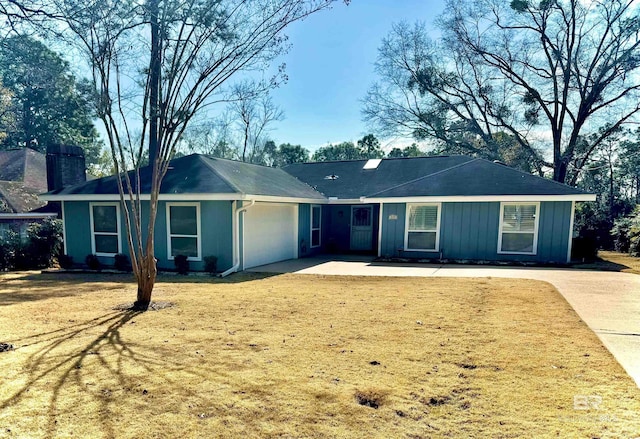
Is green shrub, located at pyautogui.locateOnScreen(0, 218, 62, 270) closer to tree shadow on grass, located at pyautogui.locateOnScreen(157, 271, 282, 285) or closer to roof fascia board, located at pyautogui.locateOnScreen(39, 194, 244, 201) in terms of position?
roof fascia board, located at pyautogui.locateOnScreen(39, 194, 244, 201)

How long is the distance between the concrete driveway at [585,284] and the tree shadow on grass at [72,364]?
463cm

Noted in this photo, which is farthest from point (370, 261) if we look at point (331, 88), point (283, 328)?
point (331, 88)

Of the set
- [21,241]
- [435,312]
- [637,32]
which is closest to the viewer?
[435,312]

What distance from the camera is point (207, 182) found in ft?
34.3

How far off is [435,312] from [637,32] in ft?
72.2

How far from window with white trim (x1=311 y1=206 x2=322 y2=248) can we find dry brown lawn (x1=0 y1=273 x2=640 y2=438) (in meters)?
7.77

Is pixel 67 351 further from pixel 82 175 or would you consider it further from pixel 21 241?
pixel 82 175

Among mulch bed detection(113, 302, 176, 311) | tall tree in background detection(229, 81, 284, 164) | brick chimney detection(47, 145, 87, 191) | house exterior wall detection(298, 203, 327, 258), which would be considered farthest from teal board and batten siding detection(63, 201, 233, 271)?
tall tree in background detection(229, 81, 284, 164)

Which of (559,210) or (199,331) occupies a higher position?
(559,210)

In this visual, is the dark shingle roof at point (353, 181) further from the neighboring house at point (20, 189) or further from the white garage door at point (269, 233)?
the neighboring house at point (20, 189)

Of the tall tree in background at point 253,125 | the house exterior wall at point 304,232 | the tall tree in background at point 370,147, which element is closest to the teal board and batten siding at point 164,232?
the house exterior wall at point 304,232

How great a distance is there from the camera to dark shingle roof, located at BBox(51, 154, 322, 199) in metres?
10.2

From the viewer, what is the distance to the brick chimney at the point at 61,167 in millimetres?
13523

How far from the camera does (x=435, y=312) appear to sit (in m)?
5.66
